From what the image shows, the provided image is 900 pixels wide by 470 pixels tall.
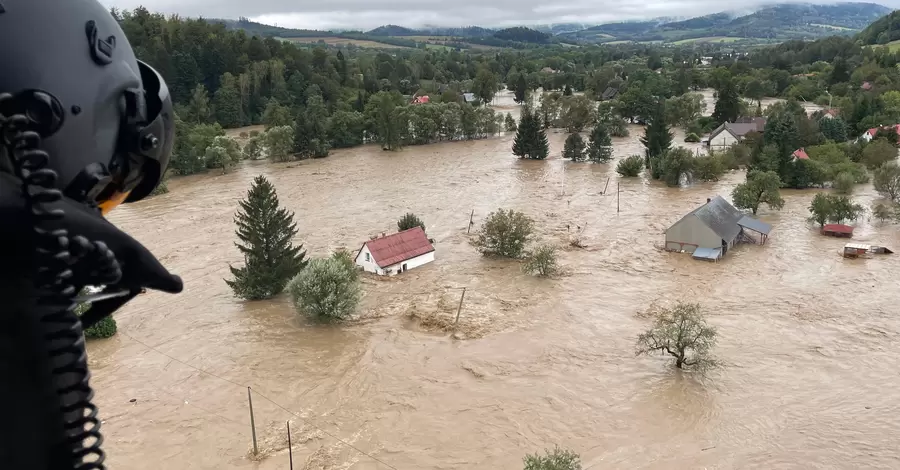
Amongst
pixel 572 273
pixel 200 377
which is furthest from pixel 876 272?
pixel 200 377

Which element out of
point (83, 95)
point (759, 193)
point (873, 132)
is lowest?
point (873, 132)

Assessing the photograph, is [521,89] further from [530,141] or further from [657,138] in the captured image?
[657,138]

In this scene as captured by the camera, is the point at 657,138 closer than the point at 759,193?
No

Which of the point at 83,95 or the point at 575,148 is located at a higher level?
the point at 83,95

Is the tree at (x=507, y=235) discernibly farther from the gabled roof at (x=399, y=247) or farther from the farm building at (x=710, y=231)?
the farm building at (x=710, y=231)

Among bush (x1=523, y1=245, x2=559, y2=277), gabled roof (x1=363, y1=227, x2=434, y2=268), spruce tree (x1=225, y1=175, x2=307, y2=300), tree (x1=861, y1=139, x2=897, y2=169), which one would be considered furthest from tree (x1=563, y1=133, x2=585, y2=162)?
spruce tree (x1=225, y1=175, x2=307, y2=300)

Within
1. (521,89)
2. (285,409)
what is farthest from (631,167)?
(521,89)

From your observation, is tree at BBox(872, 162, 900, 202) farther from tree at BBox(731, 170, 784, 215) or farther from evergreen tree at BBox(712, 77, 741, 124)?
evergreen tree at BBox(712, 77, 741, 124)

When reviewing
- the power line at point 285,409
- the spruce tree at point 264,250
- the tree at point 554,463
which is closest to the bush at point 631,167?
the spruce tree at point 264,250

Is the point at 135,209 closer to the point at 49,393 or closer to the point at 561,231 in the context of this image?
the point at 561,231
